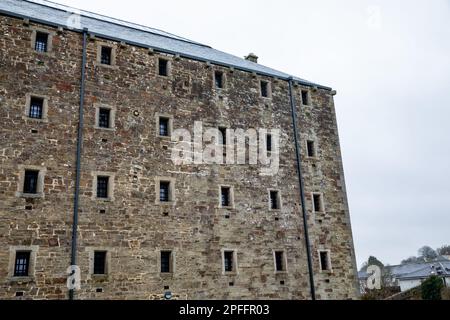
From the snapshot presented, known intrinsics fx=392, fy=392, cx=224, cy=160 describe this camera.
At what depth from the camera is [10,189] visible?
15820mm

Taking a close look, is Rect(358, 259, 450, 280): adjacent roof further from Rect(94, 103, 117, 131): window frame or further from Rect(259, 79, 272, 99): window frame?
Rect(94, 103, 117, 131): window frame

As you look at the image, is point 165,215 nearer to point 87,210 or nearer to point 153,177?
point 153,177

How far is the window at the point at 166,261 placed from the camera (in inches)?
715

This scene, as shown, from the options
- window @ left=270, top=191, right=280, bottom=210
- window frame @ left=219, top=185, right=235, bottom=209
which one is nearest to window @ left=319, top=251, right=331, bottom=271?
window @ left=270, top=191, right=280, bottom=210

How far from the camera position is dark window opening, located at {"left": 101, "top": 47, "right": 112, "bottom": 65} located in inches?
775

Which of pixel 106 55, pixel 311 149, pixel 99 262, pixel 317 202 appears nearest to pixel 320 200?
pixel 317 202

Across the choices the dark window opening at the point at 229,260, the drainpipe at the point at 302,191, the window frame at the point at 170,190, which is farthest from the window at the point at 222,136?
the dark window opening at the point at 229,260

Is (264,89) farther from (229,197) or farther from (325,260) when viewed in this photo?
(325,260)

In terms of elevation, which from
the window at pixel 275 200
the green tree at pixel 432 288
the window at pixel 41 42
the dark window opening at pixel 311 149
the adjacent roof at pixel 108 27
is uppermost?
the adjacent roof at pixel 108 27

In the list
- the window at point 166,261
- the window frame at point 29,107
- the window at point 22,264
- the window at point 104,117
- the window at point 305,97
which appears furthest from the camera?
the window at point 305,97

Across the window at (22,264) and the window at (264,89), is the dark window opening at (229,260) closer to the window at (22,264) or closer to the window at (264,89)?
the window at (22,264)

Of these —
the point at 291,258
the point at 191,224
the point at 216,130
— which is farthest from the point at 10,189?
the point at 291,258

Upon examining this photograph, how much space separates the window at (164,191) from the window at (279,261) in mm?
6681
